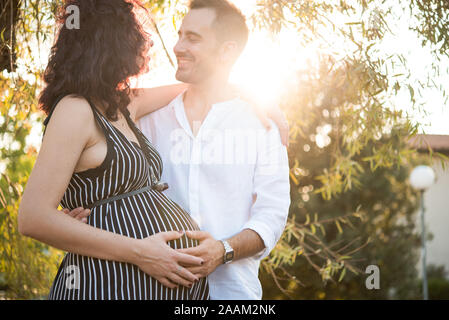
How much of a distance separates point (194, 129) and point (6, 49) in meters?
1.12

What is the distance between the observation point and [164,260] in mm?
1796

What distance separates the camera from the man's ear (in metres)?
2.53

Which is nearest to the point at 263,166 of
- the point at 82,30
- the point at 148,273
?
the point at 148,273

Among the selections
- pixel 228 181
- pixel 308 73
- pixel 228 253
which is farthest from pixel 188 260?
pixel 308 73

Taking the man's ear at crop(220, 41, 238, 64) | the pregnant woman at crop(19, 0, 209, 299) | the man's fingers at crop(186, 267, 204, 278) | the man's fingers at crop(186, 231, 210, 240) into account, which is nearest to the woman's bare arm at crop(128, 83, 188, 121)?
the man's ear at crop(220, 41, 238, 64)

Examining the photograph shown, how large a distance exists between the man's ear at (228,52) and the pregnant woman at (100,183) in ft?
2.11

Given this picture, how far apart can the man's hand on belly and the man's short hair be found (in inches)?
40.5

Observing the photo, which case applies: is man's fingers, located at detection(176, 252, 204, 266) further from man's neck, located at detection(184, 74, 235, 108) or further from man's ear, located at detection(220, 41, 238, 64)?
man's ear, located at detection(220, 41, 238, 64)

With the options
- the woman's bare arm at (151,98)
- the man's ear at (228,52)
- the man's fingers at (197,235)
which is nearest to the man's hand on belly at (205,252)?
the man's fingers at (197,235)

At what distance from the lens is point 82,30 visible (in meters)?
1.83

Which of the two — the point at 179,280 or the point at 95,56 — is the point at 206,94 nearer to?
the point at 95,56

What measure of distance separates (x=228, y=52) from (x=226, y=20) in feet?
0.52

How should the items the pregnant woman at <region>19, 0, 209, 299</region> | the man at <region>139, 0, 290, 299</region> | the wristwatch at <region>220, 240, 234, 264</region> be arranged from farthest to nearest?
the man at <region>139, 0, 290, 299</region>
the wristwatch at <region>220, 240, 234, 264</region>
the pregnant woman at <region>19, 0, 209, 299</region>

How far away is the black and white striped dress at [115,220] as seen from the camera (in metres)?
1.77
